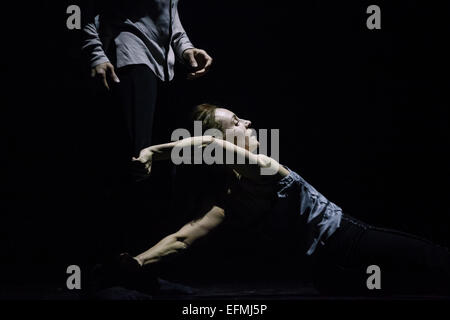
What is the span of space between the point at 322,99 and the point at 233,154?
94 centimetres

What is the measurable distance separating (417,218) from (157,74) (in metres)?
1.60

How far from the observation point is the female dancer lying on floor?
7.42 feet

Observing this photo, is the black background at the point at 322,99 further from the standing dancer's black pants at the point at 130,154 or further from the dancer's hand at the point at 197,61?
the standing dancer's black pants at the point at 130,154

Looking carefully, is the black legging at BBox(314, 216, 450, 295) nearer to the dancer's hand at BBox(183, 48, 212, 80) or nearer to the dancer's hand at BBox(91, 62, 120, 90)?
the dancer's hand at BBox(183, 48, 212, 80)

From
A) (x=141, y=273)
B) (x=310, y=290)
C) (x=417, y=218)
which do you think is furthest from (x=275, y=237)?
(x=417, y=218)

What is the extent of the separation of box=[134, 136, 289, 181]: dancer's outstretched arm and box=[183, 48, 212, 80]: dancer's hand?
494 millimetres

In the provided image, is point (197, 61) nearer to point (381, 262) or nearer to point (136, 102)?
point (136, 102)

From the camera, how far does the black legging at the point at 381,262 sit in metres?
2.26

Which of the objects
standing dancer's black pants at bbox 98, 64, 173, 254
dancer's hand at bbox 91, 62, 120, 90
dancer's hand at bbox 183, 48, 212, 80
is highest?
dancer's hand at bbox 183, 48, 212, 80

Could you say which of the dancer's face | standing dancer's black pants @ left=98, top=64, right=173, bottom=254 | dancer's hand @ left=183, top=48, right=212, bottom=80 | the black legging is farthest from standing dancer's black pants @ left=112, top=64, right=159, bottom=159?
the black legging

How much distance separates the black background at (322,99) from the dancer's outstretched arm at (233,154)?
0.61 m

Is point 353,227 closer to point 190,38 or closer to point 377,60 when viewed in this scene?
point 377,60

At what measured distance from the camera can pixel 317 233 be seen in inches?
92.5
